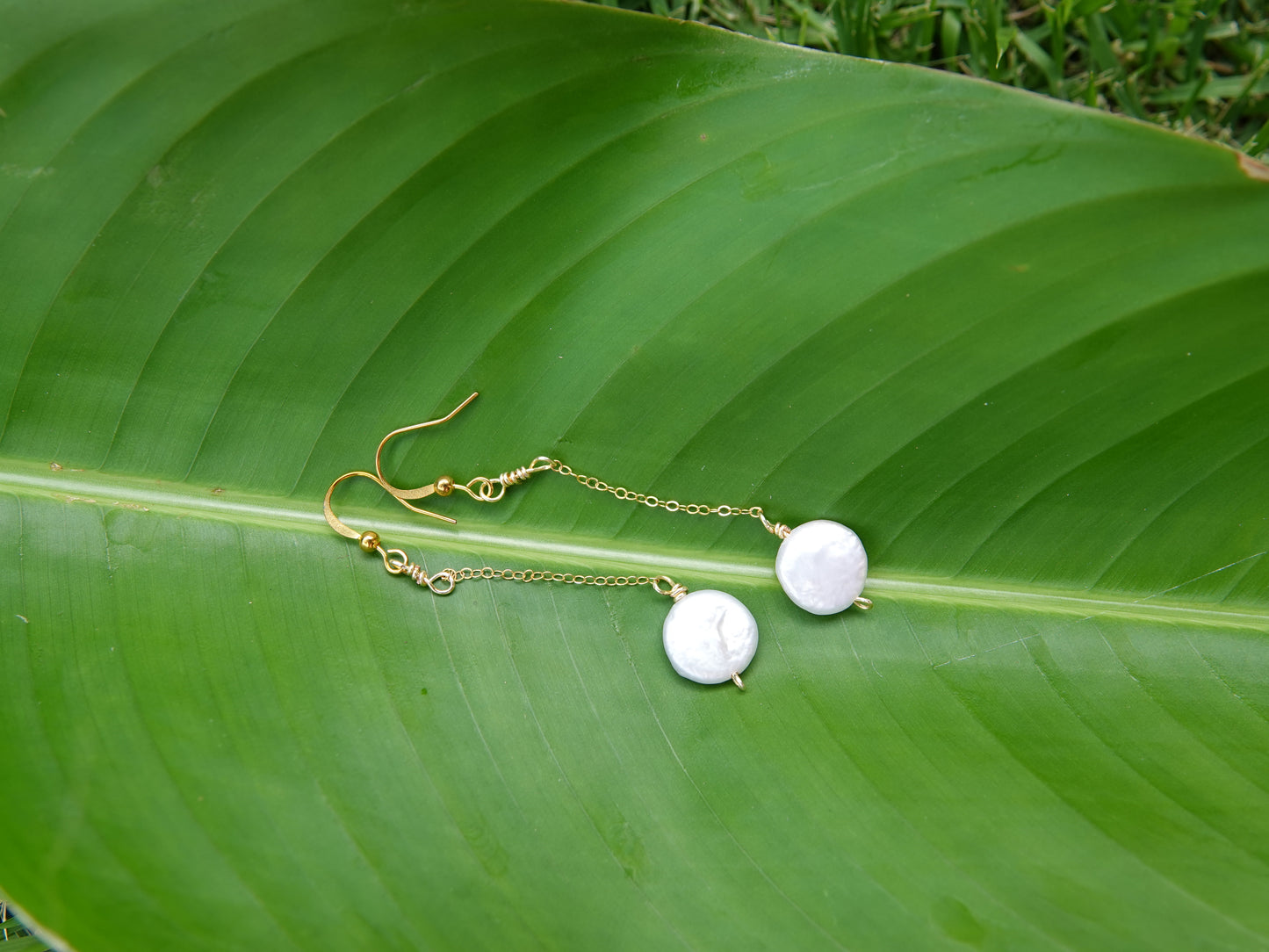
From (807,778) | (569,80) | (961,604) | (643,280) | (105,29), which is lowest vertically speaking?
(807,778)

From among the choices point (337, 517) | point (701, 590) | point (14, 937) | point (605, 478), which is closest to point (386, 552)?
point (337, 517)

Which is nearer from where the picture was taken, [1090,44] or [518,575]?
[518,575]

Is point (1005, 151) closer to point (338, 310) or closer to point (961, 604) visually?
point (961, 604)

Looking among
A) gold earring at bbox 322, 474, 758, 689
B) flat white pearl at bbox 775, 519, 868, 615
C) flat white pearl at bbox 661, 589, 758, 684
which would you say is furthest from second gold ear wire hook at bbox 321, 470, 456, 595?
flat white pearl at bbox 775, 519, 868, 615

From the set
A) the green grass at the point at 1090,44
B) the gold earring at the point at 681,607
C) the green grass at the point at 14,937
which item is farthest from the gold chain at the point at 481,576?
the green grass at the point at 1090,44

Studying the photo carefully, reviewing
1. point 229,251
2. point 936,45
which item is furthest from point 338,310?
point 936,45

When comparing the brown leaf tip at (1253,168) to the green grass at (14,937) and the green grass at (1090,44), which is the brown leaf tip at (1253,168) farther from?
the green grass at (14,937)

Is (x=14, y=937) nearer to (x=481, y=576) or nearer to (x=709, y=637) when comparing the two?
(x=481, y=576)
